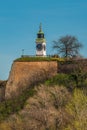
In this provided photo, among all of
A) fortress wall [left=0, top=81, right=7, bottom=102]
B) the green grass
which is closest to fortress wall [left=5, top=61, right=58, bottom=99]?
the green grass

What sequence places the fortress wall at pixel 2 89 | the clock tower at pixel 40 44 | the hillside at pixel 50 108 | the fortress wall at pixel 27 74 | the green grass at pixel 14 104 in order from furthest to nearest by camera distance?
the clock tower at pixel 40 44, the fortress wall at pixel 2 89, the fortress wall at pixel 27 74, the green grass at pixel 14 104, the hillside at pixel 50 108

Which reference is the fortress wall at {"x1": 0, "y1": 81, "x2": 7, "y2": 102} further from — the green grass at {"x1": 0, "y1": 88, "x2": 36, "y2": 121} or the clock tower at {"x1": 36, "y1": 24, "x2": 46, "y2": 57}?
the clock tower at {"x1": 36, "y1": 24, "x2": 46, "y2": 57}

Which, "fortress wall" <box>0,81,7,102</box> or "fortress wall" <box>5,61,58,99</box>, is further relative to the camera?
"fortress wall" <box>0,81,7,102</box>

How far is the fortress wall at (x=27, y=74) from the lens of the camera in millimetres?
115188

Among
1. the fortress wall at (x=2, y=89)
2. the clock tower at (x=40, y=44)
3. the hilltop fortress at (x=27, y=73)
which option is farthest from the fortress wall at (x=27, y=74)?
the clock tower at (x=40, y=44)

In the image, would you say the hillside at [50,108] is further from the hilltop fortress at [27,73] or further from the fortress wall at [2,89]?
the fortress wall at [2,89]

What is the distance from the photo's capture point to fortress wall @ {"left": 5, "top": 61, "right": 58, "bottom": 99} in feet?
378

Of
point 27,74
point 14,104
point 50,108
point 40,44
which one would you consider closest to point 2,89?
point 27,74

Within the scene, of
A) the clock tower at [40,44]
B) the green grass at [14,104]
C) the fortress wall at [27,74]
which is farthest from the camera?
the clock tower at [40,44]

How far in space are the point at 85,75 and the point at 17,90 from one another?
30.7 ft

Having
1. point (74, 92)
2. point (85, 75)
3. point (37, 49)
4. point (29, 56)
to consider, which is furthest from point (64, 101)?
point (37, 49)

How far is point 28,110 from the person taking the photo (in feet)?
337

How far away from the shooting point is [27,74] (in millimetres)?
116250

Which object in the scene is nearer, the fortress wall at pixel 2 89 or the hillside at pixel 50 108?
the hillside at pixel 50 108
